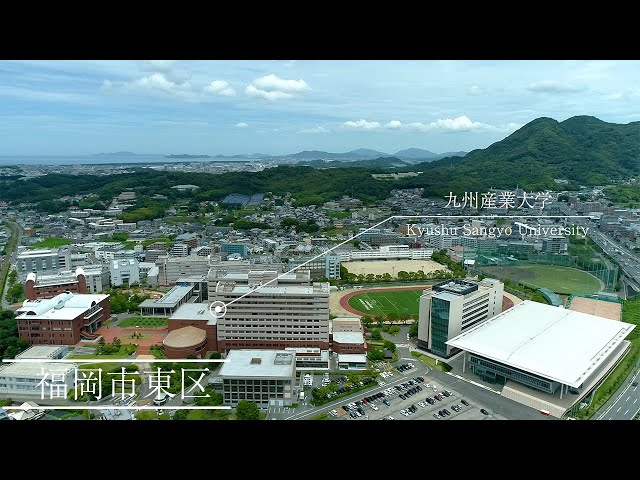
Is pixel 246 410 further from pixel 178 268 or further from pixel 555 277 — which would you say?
pixel 555 277

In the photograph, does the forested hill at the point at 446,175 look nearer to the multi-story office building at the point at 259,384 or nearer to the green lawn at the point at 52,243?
the green lawn at the point at 52,243

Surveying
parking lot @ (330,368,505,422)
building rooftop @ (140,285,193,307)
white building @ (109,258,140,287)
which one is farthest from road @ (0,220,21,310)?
parking lot @ (330,368,505,422)

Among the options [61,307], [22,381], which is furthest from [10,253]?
[22,381]

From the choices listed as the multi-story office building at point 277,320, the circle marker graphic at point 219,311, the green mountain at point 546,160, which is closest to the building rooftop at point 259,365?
the circle marker graphic at point 219,311

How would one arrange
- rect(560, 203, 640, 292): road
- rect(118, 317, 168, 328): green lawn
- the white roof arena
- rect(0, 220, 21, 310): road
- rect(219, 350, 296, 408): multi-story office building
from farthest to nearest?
1. rect(560, 203, 640, 292): road
2. rect(0, 220, 21, 310): road
3. rect(118, 317, 168, 328): green lawn
4. the white roof arena
5. rect(219, 350, 296, 408): multi-story office building

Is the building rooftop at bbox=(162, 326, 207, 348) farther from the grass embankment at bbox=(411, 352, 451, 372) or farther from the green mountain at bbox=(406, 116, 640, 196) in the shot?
the green mountain at bbox=(406, 116, 640, 196)
